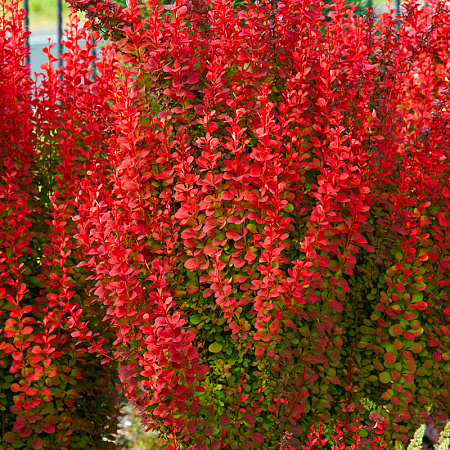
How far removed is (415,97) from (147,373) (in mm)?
2666

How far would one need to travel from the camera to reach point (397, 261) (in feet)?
7.97

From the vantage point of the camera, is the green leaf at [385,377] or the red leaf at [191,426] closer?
the red leaf at [191,426]

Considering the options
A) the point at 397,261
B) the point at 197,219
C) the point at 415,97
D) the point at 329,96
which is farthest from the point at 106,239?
the point at 415,97

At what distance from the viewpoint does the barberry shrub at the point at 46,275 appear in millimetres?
2414

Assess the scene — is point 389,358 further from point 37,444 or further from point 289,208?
point 37,444

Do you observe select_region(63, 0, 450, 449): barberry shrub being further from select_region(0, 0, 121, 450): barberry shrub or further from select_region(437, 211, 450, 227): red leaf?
select_region(0, 0, 121, 450): barberry shrub

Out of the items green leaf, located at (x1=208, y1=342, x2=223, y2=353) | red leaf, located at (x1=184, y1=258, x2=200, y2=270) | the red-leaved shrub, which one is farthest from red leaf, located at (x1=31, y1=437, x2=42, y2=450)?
red leaf, located at (x1=184, y1=258, x2=200, y2=270)

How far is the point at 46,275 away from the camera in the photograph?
2.62m

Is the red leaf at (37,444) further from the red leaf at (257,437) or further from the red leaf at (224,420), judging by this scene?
the red leaf at (257,437)

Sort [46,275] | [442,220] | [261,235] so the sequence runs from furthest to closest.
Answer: [46,275] < [442,220] < [261,235]

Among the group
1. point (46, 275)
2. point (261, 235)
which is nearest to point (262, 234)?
point (261, 235)

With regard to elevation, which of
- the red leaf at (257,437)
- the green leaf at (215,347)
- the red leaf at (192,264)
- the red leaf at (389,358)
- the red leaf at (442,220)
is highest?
the red leaf at (442,220)

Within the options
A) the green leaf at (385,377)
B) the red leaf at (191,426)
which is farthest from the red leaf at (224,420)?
the green leaf at (385,377)

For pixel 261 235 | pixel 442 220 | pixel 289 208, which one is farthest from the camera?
pixel 442 220
